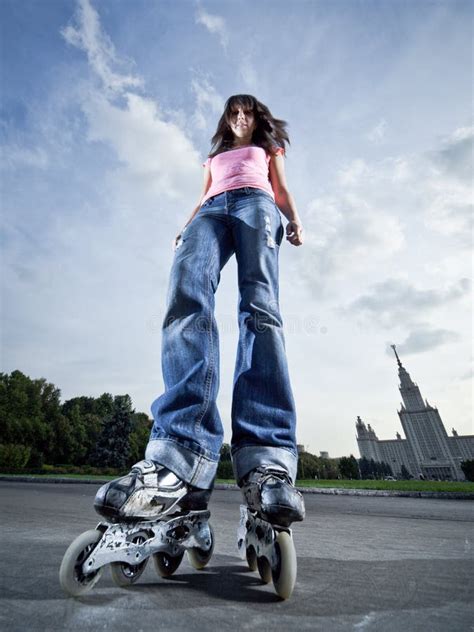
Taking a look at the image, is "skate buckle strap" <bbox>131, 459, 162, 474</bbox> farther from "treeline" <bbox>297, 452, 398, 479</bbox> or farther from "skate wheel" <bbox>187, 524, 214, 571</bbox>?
"treeline" <bbox>297, 452, 398, 479</bbox>

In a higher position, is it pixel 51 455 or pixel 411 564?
pixel 51 455

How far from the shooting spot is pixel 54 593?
2.53 feet

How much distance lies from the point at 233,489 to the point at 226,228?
6.96 metres

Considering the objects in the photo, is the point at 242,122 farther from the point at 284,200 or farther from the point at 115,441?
the point at 115,441

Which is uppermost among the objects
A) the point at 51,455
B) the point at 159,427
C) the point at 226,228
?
the point at 51,455

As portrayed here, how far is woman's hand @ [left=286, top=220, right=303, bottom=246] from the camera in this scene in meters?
→ 1.90

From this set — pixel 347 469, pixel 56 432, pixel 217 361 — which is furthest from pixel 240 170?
pixel 347 469

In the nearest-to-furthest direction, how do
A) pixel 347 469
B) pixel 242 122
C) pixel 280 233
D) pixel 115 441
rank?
1. pixel 280 233
2. pixel 242 122
3. pixel 115 441
4. pixel 347 469

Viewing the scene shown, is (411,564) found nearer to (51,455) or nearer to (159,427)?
(159,427)

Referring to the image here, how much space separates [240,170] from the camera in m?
1.88

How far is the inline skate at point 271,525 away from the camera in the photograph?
2.53 ft

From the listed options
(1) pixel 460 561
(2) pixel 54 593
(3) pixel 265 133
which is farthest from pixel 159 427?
(3) pixel 265 133

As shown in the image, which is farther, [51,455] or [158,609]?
[51,455]

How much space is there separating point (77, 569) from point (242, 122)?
234 centimetres
